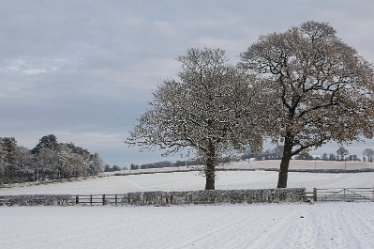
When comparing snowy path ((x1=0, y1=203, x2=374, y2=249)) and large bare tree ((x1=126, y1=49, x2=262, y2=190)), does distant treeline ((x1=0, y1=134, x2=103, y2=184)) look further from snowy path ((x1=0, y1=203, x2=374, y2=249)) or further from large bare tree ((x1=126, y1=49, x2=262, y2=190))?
snowy path ((x1=0, y1=203, x2=374, y2=249))

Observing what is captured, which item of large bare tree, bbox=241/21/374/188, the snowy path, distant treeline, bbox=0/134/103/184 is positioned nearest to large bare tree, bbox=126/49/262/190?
large bare tree, bbox=241/21/374/188

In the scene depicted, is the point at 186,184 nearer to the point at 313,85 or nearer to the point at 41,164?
the point at 313,85

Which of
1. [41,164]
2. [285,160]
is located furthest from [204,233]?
[41,164]

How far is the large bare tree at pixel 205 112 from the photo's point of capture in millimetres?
46594

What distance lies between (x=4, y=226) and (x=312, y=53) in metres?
28.9

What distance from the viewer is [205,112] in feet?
153

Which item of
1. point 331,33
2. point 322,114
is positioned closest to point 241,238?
point 322,114

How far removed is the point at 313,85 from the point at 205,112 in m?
9.68

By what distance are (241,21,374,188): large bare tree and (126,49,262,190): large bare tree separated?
2.05m

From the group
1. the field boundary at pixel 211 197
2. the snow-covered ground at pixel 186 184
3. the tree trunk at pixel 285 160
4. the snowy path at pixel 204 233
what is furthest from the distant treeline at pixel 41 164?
the snowy path at pixel 204 233

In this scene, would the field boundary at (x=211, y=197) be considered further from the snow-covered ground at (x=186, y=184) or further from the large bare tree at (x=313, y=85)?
the snow-covered ground at (x=186, y=184)

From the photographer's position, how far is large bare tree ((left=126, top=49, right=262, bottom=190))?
46594mm

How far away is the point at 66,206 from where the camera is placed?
160ft

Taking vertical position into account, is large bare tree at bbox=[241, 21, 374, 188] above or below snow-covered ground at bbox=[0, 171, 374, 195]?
above
